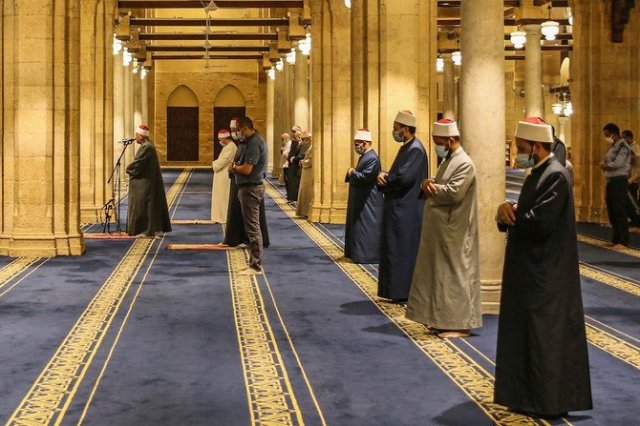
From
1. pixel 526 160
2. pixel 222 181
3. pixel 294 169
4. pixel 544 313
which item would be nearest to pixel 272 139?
pixel 294 169

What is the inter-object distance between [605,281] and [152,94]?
1315 inches

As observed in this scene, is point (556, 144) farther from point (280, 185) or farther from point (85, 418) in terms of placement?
point (280, 185)

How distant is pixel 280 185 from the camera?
26.6m

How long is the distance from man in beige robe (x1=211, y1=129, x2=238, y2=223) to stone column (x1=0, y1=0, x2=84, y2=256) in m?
3.18

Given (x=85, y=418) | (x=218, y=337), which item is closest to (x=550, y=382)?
(x=85, y=418)

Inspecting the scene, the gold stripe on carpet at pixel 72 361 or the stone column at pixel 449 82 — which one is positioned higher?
the stone column at pixel 449 82

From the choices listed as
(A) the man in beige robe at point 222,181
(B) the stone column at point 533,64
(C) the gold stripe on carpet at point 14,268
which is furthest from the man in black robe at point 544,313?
(B) the stone column at point 533,64

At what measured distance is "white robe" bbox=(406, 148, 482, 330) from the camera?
7109mm

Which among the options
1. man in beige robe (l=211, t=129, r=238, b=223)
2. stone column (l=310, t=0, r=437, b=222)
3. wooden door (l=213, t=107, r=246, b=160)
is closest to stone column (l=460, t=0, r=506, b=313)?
stone column (l=310, t=0, r=437, b=222)

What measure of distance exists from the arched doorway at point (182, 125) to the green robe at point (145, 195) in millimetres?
27996

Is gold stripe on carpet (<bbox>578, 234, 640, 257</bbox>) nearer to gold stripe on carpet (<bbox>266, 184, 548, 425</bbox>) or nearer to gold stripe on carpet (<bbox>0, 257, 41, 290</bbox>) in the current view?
gold stripe on carpet (<bbox>266, 184, 548, 425</bbox>)

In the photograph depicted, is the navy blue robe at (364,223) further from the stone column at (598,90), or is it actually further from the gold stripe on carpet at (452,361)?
the stone column at (598,90)

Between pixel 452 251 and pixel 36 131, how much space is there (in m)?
6.18

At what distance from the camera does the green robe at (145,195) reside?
13.8m
